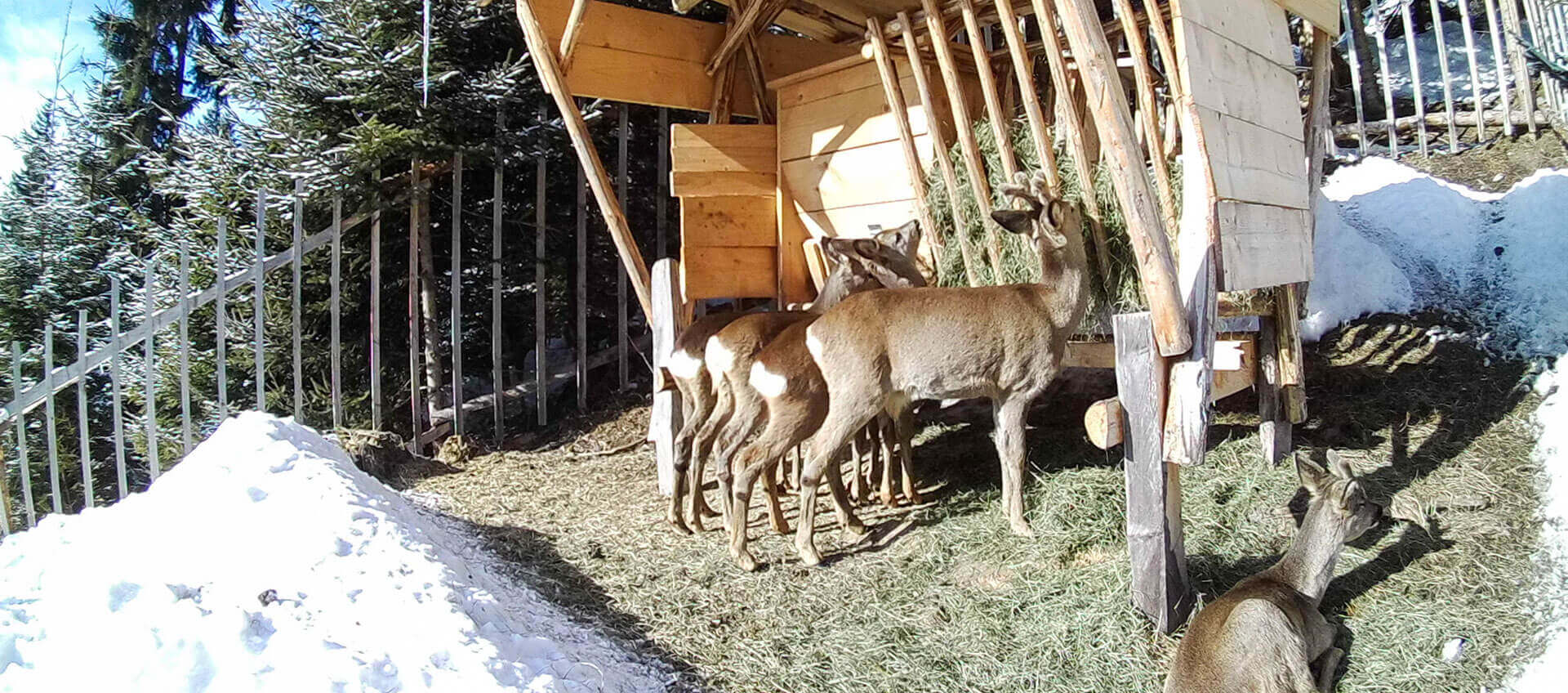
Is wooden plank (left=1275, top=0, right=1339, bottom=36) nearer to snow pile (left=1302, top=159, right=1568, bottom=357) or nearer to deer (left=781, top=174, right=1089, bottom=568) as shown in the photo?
deer (left=781, top=174, right=1089, bottom=568)

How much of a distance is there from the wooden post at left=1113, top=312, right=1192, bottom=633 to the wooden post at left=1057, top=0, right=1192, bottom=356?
0.11 metres

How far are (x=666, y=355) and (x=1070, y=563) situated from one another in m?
3.25

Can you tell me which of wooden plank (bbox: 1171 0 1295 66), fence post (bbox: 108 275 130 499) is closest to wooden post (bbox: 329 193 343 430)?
fence post (bbox: 108 275 130 499)

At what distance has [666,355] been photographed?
7008 millimetres

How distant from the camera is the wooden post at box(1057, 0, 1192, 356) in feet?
13.8

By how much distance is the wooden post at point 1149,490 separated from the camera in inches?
169

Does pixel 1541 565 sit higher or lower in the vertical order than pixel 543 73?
lower

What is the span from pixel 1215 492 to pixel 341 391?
6791 mm

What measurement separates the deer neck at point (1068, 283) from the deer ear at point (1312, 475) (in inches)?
50.8

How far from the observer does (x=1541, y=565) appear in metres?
4.43

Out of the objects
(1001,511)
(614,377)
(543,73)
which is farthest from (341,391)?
(1001,511)

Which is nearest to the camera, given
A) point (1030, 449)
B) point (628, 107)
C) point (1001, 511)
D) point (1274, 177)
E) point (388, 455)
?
point (1274, 177)

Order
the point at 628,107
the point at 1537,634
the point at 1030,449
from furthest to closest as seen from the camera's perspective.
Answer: the point at 628,107, the point at 1030,449, the point at 1537,634

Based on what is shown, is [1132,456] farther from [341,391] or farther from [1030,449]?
[341,391]
